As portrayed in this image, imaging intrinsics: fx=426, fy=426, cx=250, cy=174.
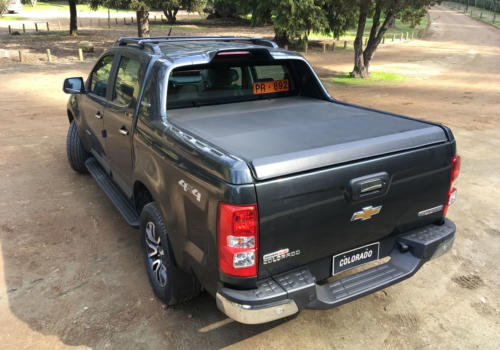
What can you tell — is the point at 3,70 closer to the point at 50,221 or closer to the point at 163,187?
the point at 50,221

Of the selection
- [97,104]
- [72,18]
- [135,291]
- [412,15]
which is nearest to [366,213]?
[135,291]

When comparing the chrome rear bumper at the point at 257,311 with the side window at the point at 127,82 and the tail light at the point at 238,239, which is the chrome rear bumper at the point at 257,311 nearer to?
the tail light at the point at 238,239

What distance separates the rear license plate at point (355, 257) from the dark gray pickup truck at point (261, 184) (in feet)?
0.03

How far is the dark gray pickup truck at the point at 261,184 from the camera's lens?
2537 millimetres

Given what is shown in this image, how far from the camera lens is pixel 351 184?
8.82ft

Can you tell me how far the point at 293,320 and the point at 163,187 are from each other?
4.92 ft

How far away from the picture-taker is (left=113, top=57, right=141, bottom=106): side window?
391 cm

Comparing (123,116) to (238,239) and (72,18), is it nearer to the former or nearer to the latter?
(238,239)

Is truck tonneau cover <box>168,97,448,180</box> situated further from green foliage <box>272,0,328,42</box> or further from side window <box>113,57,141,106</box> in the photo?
green foliage <box>272,0,328,42</box>

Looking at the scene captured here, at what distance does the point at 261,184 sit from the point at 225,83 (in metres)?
2.03

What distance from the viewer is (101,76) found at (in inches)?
196

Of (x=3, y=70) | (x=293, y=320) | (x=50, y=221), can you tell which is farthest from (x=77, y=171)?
(x=3, y=70)

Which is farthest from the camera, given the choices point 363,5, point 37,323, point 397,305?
point 363,5

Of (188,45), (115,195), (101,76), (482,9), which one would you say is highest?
(482,9)
